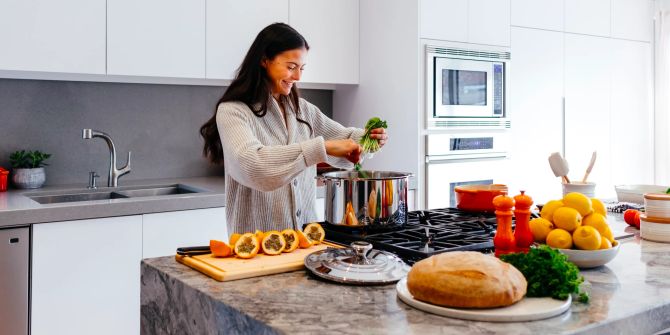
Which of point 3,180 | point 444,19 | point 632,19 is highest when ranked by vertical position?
point 632,19

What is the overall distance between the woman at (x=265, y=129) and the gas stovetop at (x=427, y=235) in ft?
0.91

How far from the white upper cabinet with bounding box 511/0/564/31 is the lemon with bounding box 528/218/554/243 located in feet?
8.31

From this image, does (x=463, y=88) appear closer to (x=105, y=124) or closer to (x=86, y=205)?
(x=105, y=124)

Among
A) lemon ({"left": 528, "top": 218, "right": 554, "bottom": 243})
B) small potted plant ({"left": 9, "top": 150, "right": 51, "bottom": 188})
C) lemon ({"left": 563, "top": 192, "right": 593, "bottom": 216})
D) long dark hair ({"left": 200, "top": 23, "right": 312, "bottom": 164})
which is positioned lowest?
lemon ({"left": 528, "top": 218, "right": 554, "bottom": 243})

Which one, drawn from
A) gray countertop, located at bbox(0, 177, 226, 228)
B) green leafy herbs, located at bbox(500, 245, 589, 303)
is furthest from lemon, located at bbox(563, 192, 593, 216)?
gray countertop, located at bbox(0, 177, 226, 228)

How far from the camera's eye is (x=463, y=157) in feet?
11.8

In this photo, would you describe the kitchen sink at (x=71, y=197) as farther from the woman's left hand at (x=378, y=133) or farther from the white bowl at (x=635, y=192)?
the white bowl at (x=635, y=192)

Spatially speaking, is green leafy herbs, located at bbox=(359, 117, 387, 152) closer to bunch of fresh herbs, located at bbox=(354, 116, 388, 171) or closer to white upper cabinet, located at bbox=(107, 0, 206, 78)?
bunch of fresh herbs, located at bbox=(354, 116, 388, 171)

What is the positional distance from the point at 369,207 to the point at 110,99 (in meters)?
2.09

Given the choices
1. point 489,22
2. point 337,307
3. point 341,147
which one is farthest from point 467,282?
point 489,22

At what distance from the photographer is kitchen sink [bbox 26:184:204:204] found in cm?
289

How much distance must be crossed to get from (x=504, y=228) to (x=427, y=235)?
0.26 meters

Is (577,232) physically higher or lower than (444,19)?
lower

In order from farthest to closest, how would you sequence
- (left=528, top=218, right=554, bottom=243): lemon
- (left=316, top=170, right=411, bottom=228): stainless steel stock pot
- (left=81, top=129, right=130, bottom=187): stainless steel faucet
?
(left=81, top=129, right=130, bottom=187): stainless steel faucet → (left=316, top=170, right=411, bottom=228): stainless steel stock pot → (left=528, top=218, right=554, bottom=243): lemon
